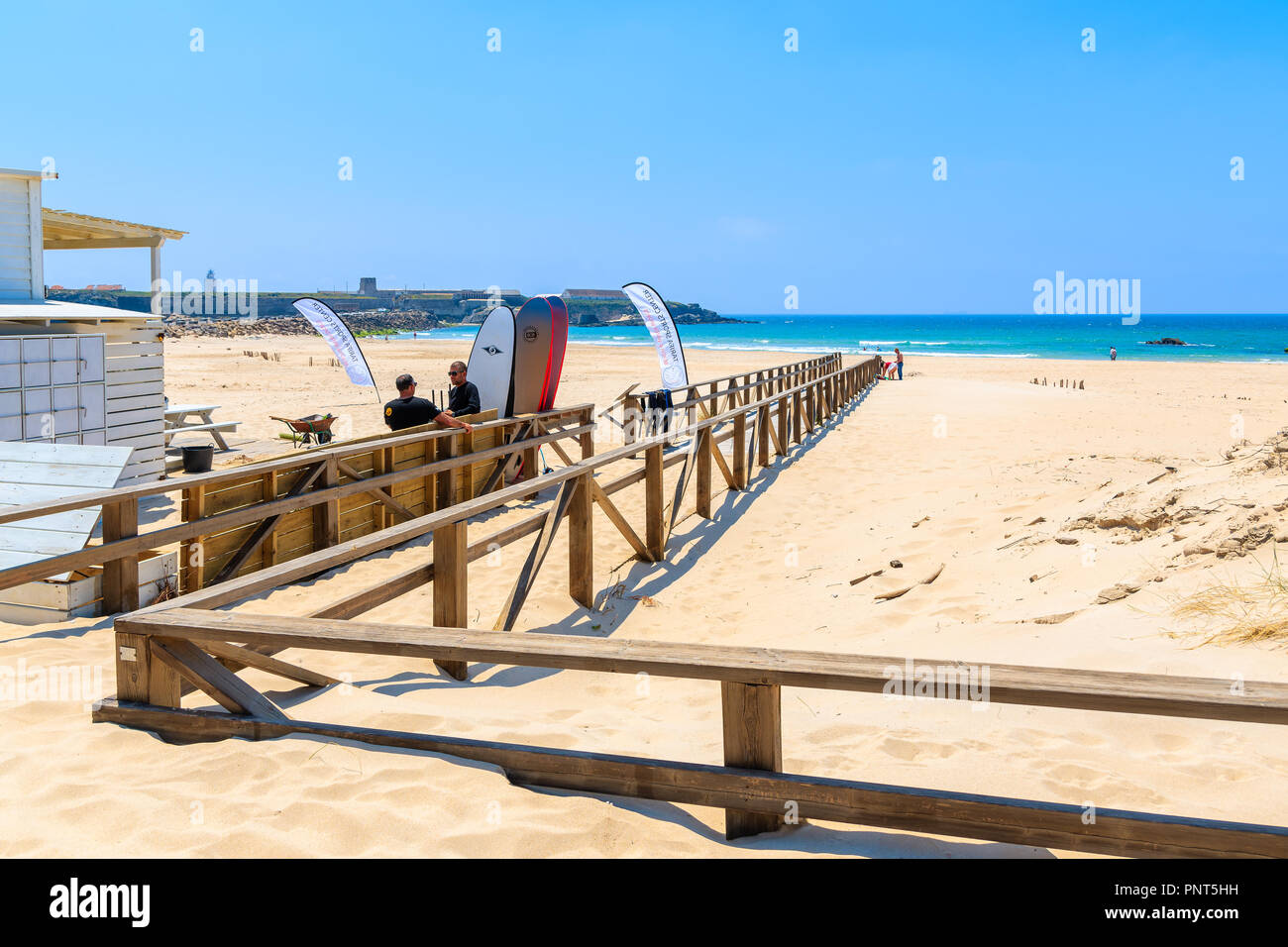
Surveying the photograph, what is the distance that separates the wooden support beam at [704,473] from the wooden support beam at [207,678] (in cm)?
598

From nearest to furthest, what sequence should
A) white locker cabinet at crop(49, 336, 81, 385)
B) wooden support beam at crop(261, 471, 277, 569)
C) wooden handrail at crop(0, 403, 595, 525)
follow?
wooden handrail at crop(0, 403, 595, 525) < wooden support beam at crop(261, 471, 277, 569) < white locker cabinet at crop(49, 336, 81, 385)

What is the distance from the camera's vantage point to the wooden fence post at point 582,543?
18.9 feet

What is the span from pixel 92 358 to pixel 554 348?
4.95 meters

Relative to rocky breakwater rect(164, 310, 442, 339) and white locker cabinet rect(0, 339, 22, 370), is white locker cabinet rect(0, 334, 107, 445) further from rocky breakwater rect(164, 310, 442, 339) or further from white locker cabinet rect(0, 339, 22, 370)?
rocky breakwater rect(164, 310, 442, 339)

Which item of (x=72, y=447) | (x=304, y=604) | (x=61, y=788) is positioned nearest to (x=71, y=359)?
(x=72, y=447)

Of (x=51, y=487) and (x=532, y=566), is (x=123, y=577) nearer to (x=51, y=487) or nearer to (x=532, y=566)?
(x=51, y=487)

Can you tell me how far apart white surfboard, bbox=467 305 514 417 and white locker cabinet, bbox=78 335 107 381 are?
383 cm

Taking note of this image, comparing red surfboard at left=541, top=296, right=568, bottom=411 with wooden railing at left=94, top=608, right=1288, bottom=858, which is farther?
red surfboard at left=541, top=296, right=568, bottom=411

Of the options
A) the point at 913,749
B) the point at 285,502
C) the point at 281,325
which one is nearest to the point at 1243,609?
the point at 913,749

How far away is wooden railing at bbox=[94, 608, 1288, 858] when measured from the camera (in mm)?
2217

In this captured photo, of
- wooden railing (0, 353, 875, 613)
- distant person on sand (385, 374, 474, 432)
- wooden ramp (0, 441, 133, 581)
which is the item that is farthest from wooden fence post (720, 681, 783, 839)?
distant person on sand (385, 374, 474, 432)

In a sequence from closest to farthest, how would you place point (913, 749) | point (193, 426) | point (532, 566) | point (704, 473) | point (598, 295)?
point (913, 749)
point (532, 566)
point (704, 473)
point (193, 426)
point (598, 295)

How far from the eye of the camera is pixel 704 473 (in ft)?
28.5

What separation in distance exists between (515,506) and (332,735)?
260 inches
